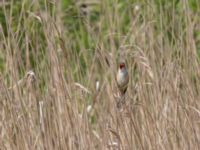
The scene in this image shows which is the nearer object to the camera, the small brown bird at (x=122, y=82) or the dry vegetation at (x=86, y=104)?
the small brown bird at (x=122, y=82)

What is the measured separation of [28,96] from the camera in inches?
138

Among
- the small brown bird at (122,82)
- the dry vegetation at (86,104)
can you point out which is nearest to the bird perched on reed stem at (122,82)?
the small brown bird at (122,82)

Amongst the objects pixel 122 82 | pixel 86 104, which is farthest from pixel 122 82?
pixel 86 104

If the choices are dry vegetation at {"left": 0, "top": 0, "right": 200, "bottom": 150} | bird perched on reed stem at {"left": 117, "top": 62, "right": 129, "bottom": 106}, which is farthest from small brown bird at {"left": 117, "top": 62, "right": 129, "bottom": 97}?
dry vegetation at {"left": 0, "top": 0, "right": 200, "bottom": 150}

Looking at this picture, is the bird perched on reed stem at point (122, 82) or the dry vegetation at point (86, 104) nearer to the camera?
the bird perched on reed stem at point (122, 82)

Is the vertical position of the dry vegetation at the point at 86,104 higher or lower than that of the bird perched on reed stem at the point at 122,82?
lower

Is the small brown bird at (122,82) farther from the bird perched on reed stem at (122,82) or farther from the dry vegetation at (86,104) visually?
the dry vegetation at (86,104)

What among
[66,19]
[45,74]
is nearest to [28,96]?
[45,74]

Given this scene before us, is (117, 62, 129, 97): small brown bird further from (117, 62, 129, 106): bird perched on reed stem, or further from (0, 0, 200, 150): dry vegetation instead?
(0, 0, 200, 150): dry vegetation

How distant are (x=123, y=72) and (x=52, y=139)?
62cm

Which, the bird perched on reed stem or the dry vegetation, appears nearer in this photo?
the bird perched on reed stem

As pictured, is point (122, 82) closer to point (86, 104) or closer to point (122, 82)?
point (122, 82)

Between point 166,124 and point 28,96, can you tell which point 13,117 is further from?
point 166,124

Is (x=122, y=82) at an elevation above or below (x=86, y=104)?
above
